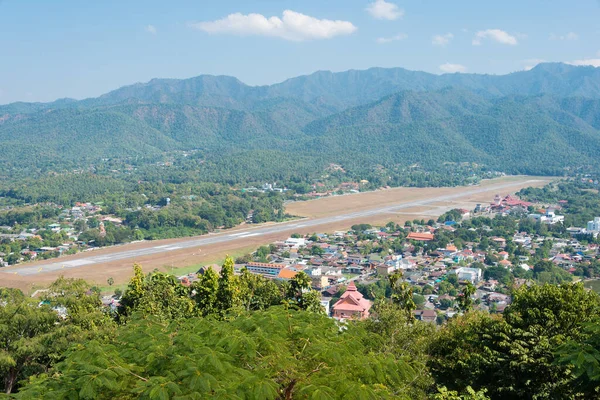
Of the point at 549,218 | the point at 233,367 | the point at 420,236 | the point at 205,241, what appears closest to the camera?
the point at 233,367

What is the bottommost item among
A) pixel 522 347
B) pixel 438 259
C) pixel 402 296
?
pixel 438 259

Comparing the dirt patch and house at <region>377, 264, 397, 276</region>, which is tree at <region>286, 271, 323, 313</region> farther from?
house at <region>377, 264, 397, 276</region>

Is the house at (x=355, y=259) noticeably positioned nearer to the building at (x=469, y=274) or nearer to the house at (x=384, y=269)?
the house at (x=384, y=269)

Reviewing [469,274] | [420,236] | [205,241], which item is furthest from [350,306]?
[205,241]

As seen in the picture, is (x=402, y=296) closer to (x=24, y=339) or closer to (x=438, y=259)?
(x=24, y=339)

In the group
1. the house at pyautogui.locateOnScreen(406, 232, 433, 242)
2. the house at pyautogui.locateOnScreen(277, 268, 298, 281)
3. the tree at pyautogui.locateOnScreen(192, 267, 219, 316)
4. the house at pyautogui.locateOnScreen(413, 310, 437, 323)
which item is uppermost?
the tree at pyautogui.locateOnScreen(192, 267, 219, 316)

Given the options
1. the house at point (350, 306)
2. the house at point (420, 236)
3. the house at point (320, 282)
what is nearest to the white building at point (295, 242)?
the house at point (420, 236)

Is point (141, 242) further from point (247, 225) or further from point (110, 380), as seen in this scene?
point (110, 380)

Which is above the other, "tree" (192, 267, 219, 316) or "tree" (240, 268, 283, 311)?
"tree" (192, 267, 219, 316)

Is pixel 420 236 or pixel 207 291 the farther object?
pixel 420 236

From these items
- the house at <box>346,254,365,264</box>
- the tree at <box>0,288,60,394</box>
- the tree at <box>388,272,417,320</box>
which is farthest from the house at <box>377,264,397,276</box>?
the tree at <box>0,288,60,394</box>

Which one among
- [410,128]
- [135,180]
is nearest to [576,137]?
[410,128]
